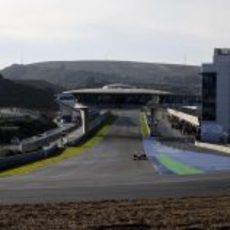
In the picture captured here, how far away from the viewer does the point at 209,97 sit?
14250cm

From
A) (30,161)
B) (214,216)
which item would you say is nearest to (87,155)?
(30,161)

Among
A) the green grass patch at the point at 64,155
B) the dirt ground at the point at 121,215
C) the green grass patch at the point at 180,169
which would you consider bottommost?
the green grass patch at the point at 64,155

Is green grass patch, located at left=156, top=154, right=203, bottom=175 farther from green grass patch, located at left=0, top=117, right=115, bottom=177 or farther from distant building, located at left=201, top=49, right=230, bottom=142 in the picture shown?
distant building, located at left=201, top=49, right=230, bottom=142

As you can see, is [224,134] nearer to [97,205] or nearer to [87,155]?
[87,155]

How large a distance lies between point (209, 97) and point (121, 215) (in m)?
122

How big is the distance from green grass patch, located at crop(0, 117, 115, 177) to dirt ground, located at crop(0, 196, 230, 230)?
93.9ft

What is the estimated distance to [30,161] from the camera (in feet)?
239

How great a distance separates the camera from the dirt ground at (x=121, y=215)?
66.1 feet

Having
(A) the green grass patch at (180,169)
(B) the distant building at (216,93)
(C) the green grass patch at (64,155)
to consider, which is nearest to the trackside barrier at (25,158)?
(C) the green grass patch at (64,155)

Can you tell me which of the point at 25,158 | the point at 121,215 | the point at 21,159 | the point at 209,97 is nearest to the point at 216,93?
the point at 209,97

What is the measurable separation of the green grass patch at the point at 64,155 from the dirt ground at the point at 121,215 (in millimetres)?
28610

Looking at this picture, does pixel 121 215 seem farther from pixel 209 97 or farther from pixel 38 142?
pixel 209 97

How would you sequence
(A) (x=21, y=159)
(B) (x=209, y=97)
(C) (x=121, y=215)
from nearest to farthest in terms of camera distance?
1. (C) (x=121, y=215)
2. (A) (x=21, y=159)
3. (B) (x=209, y=97)

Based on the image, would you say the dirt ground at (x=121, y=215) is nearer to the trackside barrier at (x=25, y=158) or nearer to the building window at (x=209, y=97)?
the trackside barrier at (x=25, y=158)
